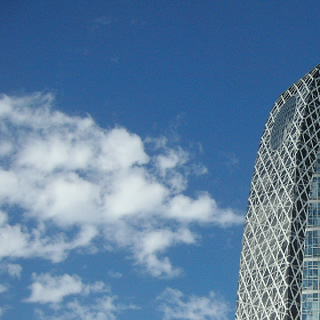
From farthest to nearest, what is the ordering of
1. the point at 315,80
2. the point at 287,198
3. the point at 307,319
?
the point at 315,80, the point at 287,198, the point at 307,319

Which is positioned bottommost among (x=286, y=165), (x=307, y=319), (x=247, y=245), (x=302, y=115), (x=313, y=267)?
(x=307, y=319)

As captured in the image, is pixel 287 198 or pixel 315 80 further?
pixel 315 80

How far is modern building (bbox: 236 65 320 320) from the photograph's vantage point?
9000 centimetres

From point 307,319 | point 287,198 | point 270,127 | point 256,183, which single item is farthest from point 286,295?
point 270,127

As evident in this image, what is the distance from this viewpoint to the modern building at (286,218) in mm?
90000

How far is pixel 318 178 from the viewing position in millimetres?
95875

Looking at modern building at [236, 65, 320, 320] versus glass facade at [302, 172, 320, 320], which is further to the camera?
modern building at [236, 65, 320, 320]

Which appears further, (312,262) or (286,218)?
(286,218)

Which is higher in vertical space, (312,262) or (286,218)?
(286,218)

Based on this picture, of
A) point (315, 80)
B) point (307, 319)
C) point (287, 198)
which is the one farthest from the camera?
point (315, 80)

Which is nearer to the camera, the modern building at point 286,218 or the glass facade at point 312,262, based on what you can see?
the glass facade at point 312,262

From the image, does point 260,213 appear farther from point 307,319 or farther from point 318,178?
point 307,319

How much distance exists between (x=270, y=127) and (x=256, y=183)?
857cm

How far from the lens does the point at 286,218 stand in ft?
308
